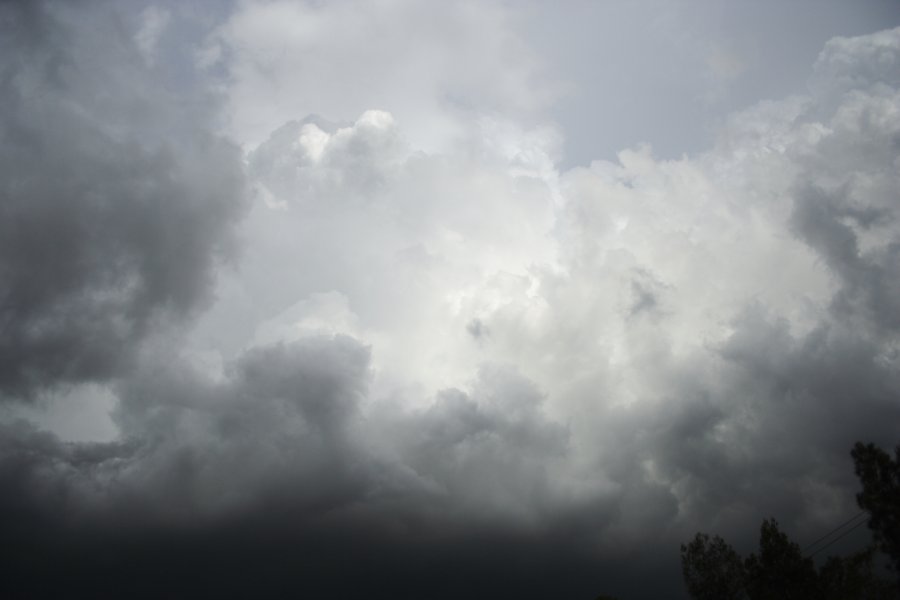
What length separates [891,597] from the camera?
261 feet

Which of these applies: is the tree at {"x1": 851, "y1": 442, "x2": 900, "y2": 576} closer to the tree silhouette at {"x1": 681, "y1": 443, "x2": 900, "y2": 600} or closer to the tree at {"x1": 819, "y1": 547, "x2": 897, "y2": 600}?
the tree silhouette at {"x1": 681, "y1": 443, "x2": 900, "y2": 600}

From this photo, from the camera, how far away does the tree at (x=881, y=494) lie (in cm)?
5394

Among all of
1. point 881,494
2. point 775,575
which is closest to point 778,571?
point 775,575

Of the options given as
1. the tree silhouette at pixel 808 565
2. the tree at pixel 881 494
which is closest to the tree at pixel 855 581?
the tree silhouette at pixel 808 565

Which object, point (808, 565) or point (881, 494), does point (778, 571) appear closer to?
point (808, 565)

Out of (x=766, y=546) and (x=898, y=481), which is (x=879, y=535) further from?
(x=766, y=546)

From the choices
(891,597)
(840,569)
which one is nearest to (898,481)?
(840,569)

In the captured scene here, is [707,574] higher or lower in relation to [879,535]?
lower

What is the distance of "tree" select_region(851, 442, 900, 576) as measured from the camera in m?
53.9

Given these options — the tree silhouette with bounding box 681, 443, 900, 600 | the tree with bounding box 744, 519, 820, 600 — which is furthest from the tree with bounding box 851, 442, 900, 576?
the tree with bounding box 744, 519, 820, 600

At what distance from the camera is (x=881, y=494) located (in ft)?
184

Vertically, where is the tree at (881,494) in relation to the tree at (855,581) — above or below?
above

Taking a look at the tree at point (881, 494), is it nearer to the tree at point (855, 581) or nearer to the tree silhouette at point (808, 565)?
the tree silhouette at point (808, 565)

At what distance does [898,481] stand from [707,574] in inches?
1453
